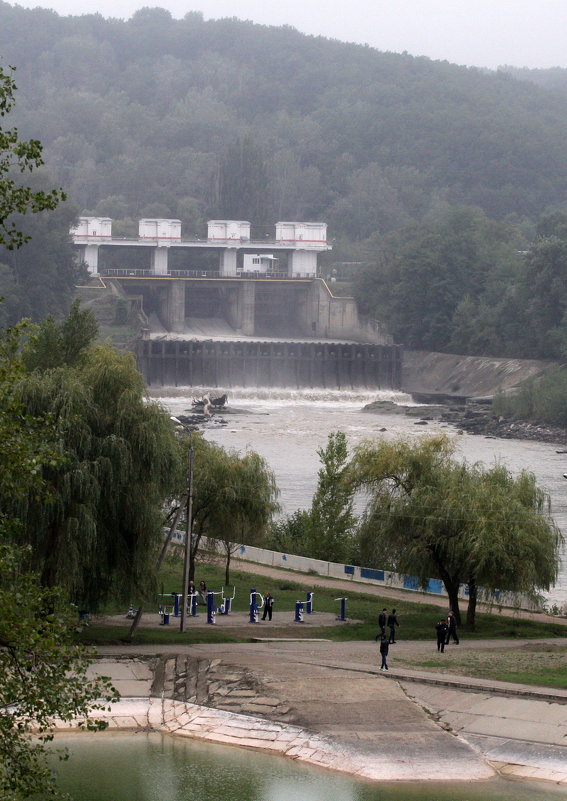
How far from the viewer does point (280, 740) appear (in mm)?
19719

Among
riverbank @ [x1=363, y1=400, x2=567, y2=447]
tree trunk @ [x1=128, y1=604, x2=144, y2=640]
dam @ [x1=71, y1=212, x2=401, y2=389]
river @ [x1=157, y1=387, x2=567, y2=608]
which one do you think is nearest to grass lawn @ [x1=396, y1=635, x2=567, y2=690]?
tree trunk @ [x1=128, y1=604, x2=144, y2=640]

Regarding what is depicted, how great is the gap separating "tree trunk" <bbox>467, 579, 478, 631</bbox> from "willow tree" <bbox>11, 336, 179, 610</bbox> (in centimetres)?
654

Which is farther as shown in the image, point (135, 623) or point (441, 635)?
point (441, 635)

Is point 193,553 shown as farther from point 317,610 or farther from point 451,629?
point 451,629

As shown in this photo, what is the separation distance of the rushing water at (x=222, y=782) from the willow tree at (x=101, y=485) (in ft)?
13.7

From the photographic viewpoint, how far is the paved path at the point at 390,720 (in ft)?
62.1

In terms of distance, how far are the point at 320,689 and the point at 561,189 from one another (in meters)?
159

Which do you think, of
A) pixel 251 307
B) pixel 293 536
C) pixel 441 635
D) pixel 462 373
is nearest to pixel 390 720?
pixel 441 635

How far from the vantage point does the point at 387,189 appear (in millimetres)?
173875

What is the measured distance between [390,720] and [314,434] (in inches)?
2274

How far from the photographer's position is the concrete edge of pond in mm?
18578

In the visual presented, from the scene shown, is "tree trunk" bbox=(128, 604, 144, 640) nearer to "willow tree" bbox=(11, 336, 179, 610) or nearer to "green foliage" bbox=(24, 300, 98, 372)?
"willow tree" bbox=(11, 336, 179, 610)

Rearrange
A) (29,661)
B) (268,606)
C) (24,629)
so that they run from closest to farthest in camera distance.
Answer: (24,629)
(29,661)
(268,606)

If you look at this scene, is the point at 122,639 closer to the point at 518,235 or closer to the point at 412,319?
the point at 412,319
